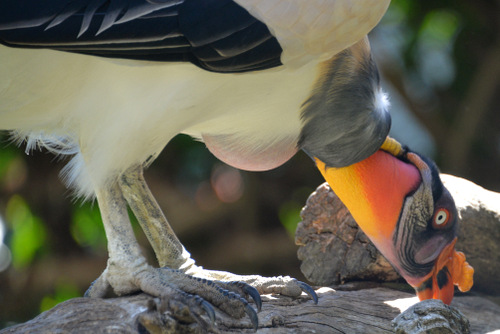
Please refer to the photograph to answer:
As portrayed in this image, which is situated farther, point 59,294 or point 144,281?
point 59,294

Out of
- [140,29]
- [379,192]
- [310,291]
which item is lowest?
[310,291]

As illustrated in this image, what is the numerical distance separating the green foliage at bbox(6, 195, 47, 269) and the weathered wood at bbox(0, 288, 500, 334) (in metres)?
2.78

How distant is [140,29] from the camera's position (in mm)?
2695


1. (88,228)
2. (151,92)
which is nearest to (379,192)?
(151,92)

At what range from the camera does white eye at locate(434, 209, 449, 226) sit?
3.74 m

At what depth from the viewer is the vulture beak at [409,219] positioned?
3703 millimetres

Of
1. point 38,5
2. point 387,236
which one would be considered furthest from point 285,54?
point 387,236

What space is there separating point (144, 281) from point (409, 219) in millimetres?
1537

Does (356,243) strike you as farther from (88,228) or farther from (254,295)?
(88,228)

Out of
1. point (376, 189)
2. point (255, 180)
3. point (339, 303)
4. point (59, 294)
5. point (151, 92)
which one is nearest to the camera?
point (151, 92)

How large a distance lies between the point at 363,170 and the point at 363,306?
74cm

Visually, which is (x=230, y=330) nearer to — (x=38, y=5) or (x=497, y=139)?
(x=38, y=5)

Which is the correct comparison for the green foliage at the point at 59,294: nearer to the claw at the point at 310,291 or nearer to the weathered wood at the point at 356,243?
the weathered wood at the point at 356,243

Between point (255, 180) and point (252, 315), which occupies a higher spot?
point (255, 180)
